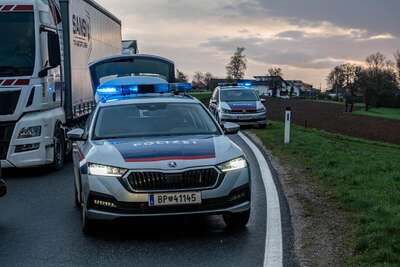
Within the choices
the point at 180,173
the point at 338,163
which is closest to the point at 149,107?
the point at 180,173

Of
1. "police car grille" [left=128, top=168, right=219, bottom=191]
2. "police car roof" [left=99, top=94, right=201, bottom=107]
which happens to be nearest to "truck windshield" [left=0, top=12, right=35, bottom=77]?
"police car roof" [left=99, top=94, right=201, bottom=107]

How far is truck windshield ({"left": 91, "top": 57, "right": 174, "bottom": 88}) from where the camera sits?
634 inches

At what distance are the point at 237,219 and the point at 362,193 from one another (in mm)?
2350

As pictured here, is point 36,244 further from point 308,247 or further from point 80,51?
point 80,51

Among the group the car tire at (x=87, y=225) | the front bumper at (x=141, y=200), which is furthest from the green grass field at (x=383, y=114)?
the car tire at (x=87, y=225)

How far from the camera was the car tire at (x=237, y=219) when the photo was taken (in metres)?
6.59

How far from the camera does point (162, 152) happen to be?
6379mm

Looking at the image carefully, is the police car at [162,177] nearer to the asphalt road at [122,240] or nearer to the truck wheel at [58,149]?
the asphalt road at [122,240]

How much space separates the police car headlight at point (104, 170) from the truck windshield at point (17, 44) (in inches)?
210

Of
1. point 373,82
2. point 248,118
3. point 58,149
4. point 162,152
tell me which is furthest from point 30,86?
point 373,82

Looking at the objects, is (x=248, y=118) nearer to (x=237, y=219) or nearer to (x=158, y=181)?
(x=237, y=219)

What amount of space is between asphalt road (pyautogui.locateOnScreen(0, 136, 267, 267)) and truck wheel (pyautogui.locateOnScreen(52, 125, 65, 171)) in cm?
359

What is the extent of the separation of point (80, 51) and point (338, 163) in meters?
6.55

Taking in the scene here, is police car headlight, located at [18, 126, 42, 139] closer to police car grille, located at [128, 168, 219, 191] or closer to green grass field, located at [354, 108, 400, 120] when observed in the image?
police car grille, located at [128, 168, 219, 191]
